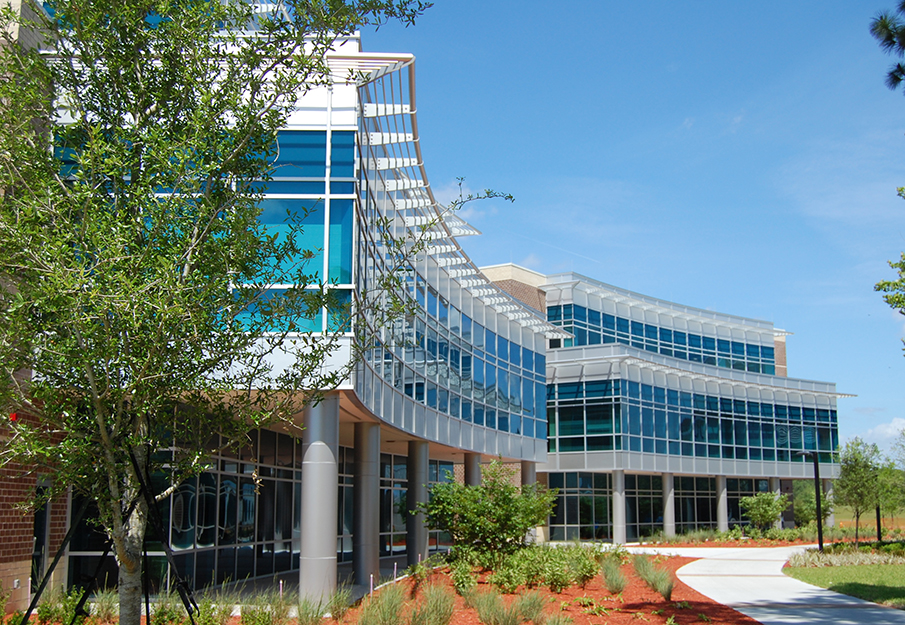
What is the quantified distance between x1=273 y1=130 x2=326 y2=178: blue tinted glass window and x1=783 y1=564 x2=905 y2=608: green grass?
1392 cm

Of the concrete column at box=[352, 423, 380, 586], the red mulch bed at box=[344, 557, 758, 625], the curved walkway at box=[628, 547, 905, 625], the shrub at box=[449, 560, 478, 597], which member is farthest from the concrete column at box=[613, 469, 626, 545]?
the concrete column at box=[352, 423, 380, 586]

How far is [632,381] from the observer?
40.7 m

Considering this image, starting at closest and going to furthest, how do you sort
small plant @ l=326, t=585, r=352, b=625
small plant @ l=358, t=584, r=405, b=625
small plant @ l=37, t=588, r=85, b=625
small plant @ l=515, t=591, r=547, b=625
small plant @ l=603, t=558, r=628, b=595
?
1. small plant @ l=358, t=584, r=405, b=625
2. small plant @ l=37, t=588, r=85, b=625
3. small plant @ l=515, t=591, r=547, b=625
4. small plant @ l=326, t=585, r=352, b=625
5. small plant @ l=603, t=558, r=628, b=595

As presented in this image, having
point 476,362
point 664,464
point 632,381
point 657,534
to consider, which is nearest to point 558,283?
point 632,381

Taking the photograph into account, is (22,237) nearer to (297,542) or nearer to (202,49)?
(202,49)

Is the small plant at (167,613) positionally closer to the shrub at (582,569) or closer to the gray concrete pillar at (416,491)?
the shrub at (582,569)

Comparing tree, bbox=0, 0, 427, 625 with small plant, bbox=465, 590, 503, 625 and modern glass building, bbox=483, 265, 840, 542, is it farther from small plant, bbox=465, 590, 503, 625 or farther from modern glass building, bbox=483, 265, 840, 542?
modern glass building, bbox=483, 265, 840, 542

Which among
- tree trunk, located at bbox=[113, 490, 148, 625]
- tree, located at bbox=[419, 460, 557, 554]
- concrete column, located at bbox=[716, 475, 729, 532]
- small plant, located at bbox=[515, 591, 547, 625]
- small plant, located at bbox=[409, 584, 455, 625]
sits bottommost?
concrete column, located at bbox=[716, 475, 729, 532]

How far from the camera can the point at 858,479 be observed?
34156 millimetres

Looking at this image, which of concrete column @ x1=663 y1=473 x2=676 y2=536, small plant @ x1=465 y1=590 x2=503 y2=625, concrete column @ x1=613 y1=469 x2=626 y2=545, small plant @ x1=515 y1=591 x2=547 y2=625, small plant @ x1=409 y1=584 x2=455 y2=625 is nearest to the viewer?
small plant @ x1=409 y1=584 x2=455 y2=625

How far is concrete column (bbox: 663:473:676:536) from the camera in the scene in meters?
40.7

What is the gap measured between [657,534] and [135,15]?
1515 inches

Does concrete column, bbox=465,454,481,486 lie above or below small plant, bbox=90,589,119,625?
above

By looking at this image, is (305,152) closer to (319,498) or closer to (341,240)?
(341,240)
